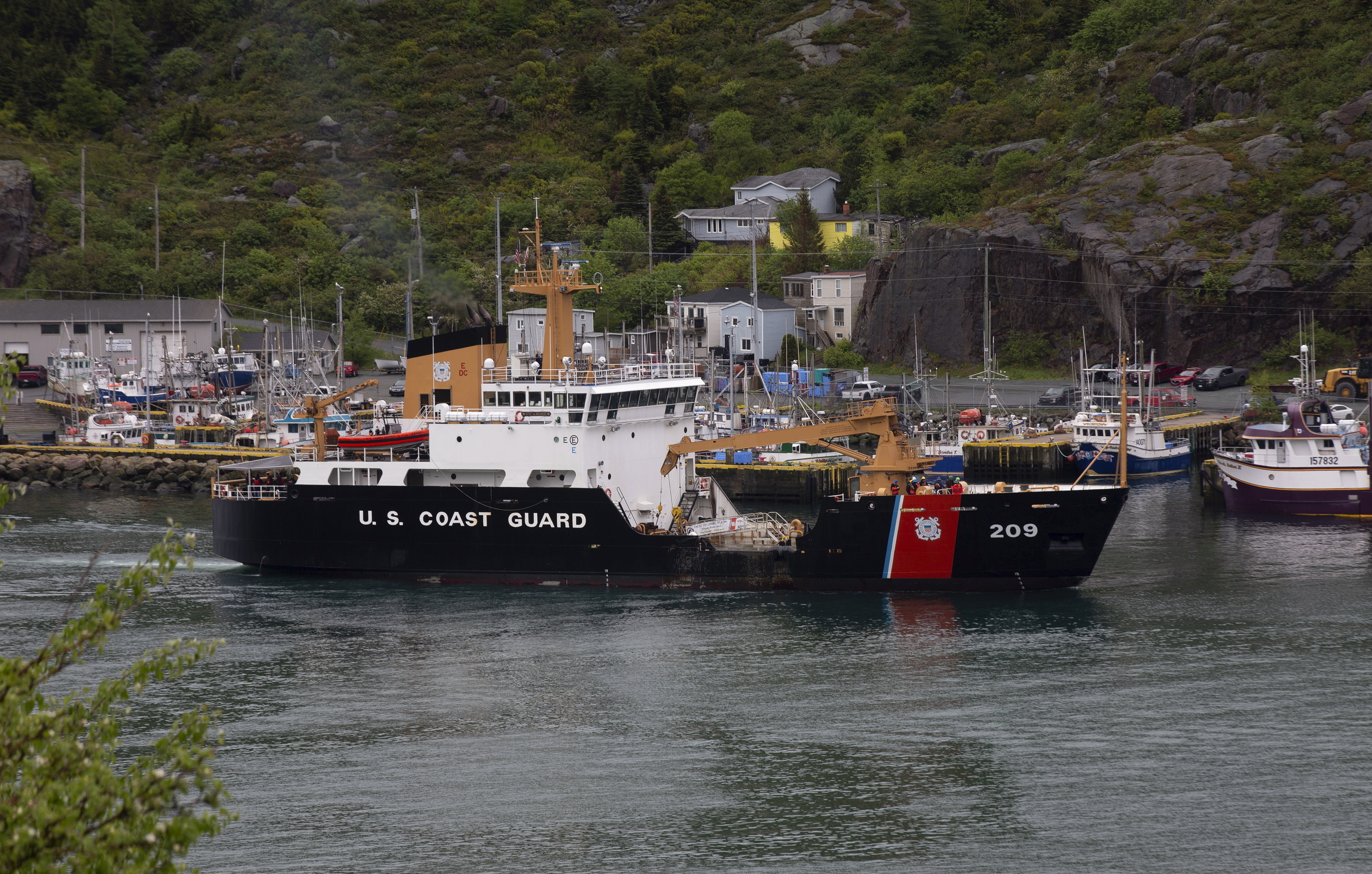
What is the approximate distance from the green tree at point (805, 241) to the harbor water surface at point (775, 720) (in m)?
43.9

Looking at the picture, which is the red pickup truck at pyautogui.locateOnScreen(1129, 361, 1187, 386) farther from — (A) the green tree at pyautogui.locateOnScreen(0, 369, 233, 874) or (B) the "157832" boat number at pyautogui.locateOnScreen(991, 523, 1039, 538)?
(A) the green tree at pyautogui.locateOnScreen(0, 369, 233, 874)

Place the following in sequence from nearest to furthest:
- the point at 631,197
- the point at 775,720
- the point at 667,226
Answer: the point at 775,720 < the point at 667,226 < the point at 631,197

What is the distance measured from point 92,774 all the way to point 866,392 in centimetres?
5080

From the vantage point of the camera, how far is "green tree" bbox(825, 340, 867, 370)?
66000 millimetres

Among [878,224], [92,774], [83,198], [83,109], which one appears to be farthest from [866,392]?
[83,109]

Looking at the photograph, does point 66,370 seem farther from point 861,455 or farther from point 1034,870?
point 1034,870

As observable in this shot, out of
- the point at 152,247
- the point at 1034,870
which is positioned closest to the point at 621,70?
the point at 152,247

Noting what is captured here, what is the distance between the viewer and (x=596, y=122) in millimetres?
95750

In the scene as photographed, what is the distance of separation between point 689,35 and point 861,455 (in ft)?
262

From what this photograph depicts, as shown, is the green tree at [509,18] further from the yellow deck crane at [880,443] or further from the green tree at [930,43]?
the yellow deck crane at [880,443]

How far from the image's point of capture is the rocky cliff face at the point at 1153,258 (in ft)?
193

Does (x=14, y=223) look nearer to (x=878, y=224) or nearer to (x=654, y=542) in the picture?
(x=878, y=224)

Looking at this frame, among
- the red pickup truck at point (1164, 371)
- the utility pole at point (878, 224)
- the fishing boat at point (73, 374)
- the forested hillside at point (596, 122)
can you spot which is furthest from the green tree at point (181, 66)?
the red pickup truck at point (1164, 371)

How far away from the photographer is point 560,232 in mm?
80438
